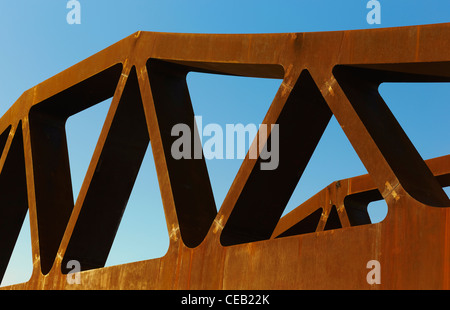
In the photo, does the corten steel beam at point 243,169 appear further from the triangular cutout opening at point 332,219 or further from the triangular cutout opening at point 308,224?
the triangular cutout opening at point 308,224

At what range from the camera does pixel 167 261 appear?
797 centimetres

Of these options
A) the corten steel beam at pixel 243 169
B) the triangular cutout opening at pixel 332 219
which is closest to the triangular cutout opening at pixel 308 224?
the triangular cutout opening at pixel 332 219

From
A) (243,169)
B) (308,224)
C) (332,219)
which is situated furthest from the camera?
(308,224)

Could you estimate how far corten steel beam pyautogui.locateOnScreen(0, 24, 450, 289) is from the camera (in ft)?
19.9

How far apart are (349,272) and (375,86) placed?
7.19 ft

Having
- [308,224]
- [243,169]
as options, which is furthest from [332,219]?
[243,169]

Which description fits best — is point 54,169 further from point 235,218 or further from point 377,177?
point 377,177

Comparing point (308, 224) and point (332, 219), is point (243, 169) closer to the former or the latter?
point (332, 219)

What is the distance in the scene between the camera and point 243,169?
7645mm

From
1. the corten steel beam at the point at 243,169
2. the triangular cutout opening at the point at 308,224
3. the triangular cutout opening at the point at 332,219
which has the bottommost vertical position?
the corten steel beam at the point at 243,169

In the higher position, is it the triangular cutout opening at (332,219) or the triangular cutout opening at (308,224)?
the triangular cutout opening at (308,224)

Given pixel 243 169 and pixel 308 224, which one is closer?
pixel 243 169

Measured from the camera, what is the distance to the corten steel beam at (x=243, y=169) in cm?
605

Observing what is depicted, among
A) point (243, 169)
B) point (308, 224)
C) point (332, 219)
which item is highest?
point (308, 224)
